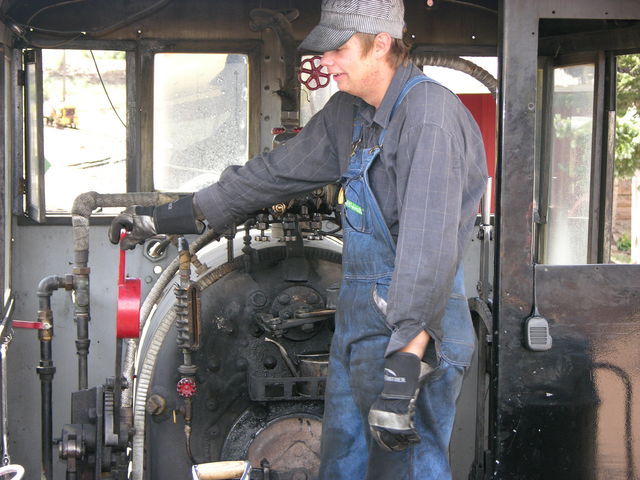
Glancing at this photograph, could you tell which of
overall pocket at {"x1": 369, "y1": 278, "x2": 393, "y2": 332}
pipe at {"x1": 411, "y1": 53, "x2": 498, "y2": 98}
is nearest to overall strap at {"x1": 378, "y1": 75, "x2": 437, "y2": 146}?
overall pocket at {"x1": 369, "y1": 278, "x2": 393, "y2": 332}

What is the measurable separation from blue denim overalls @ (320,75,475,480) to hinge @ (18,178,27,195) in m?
1.75

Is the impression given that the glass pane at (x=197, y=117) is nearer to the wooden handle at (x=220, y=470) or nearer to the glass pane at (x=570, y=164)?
the glass pane at (x=570, y=164)

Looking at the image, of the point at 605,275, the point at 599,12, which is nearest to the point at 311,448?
the point at 605,275

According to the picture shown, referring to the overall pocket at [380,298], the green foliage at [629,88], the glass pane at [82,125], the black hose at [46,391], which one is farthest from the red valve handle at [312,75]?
the green foliage at [629,88]

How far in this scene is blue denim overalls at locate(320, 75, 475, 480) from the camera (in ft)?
7.48

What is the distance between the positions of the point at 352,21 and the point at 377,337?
0.86m

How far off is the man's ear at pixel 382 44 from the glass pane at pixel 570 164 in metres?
1.61

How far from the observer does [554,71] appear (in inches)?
149

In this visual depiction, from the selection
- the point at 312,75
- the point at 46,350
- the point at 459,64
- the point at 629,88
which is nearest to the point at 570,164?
the point at 459,64

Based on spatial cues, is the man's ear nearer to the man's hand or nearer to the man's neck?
the man's neck

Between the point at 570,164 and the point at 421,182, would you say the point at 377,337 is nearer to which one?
the point at 421,182

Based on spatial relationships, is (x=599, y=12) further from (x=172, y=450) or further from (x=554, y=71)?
(x=172, y=450)

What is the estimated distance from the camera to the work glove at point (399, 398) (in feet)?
6.71

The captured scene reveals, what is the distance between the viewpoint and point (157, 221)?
2713 mm
